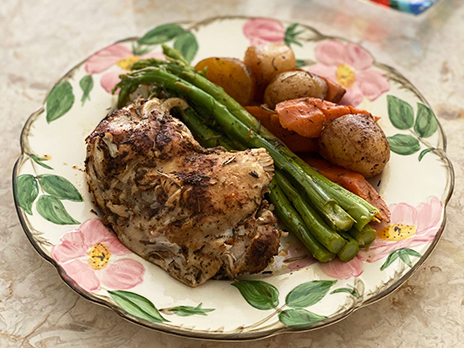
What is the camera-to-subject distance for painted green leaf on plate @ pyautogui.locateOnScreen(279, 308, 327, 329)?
2.41 metres

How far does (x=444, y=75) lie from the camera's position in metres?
4.46

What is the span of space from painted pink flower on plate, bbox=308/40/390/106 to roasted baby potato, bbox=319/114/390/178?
62cm

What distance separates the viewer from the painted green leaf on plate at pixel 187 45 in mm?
3995

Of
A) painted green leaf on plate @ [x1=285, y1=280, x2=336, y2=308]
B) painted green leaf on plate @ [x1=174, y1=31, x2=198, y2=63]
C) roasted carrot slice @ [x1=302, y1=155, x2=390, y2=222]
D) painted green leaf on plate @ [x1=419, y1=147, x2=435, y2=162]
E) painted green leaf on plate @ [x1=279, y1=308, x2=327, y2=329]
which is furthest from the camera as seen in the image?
painted green leaf on plate @ [x1=174, y1=31, x2=198, y2=63]

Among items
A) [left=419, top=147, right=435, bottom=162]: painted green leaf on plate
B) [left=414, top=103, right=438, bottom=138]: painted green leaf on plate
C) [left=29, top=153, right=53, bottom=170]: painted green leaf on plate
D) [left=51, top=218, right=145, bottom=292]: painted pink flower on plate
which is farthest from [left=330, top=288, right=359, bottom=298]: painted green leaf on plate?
[left=29, top=153, right=53, bottom=170]: painted green leaf on plate

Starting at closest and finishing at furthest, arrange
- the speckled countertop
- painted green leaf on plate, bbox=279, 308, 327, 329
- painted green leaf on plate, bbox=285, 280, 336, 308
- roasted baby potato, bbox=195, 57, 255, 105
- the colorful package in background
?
1. painted green leaf on plate, bbox=279, 308, 327, 329
2. painted green leaf on plate, bbox=285, 280, 336, 308
3. the speckled countertop
4. roasted baby potato, bbox=195, 57, 255, 105
5. the colorful package in background

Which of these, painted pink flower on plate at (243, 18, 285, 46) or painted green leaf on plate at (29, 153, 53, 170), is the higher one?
painted pink flower on plate at (243, 18, 285, 46)

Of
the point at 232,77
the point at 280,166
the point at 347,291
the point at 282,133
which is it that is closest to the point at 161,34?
the point at 232,77

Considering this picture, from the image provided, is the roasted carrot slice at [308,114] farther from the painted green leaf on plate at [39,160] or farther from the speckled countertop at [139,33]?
the painted green leaf on plate at [39,160]

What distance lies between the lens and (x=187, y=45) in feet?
13.3

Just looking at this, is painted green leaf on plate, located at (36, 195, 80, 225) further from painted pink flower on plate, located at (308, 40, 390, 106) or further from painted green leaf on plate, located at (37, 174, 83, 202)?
painted pink flower on plate, located at (308, 40, 390, 106)

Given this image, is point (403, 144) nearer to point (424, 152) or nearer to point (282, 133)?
point (424, 152)

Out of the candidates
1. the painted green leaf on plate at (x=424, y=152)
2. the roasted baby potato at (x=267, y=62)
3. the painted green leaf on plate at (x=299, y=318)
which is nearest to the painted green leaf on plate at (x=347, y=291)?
the painted green leaf on plate at (x=299, y=318)

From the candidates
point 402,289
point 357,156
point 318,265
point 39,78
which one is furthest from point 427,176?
point 39,78
